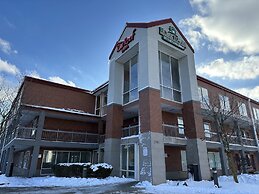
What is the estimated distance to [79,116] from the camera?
2188cm

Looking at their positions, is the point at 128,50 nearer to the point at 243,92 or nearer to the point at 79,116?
the point at 79,116

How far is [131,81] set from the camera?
19891 mm

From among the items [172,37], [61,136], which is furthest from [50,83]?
[172,37]

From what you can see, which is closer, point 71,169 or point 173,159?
point 71,169

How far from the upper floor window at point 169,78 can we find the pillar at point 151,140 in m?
2.08

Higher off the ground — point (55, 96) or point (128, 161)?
point (55, 96)

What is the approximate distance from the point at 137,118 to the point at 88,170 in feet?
24.7

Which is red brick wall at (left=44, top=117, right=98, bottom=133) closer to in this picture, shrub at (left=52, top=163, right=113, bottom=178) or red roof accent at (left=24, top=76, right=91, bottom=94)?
red roof accent at (left=24, top=76, right=91, bottom=94)

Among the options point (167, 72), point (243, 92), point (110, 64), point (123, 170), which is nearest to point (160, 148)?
point (123, 170)

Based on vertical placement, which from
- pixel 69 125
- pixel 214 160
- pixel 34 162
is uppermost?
pixel 69 125

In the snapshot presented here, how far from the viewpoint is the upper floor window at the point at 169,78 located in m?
18.3

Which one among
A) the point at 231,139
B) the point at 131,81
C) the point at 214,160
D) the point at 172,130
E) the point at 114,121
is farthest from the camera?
the point at 231,139

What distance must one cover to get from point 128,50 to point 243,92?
19916 millimetres

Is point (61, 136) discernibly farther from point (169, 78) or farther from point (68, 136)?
point (169, 78)
